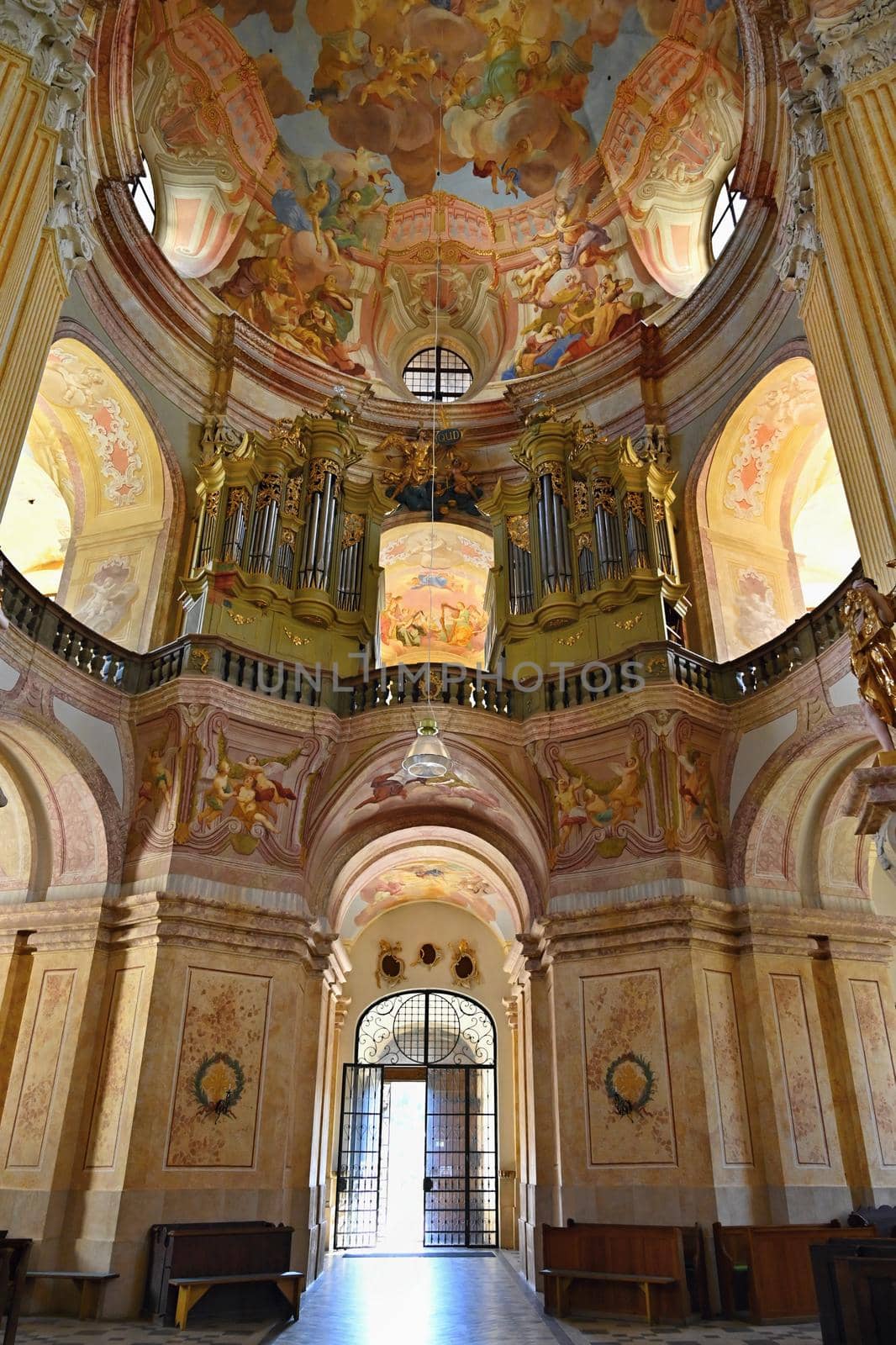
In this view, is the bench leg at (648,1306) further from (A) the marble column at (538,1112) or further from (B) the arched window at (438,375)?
(B) the arched window at (438,375)

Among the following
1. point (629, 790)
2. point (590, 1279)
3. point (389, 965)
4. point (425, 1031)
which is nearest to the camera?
point (590, 1279)

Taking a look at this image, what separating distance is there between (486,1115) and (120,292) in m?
16.8

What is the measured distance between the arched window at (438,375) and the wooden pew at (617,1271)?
583 inches

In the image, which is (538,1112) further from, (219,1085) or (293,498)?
(293,498)

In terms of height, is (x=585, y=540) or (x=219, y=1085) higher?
(x=585, y=540)

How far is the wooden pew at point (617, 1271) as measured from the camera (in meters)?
10.1

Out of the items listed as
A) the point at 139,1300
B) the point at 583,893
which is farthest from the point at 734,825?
the point at 139,1300

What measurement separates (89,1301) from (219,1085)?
2392 mm

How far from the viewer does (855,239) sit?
9.07 m

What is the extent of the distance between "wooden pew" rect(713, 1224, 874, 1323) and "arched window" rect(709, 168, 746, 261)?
13839mm

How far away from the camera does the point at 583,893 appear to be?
1290 cm

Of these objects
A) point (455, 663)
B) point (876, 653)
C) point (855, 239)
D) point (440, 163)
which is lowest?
point (876, 653)

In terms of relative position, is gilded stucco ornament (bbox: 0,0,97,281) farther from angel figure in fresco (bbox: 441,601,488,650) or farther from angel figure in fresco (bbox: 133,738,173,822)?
angel figure in fresco (bbox: 441,601,488,650)

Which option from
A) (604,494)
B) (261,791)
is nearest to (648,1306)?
(261,791)
